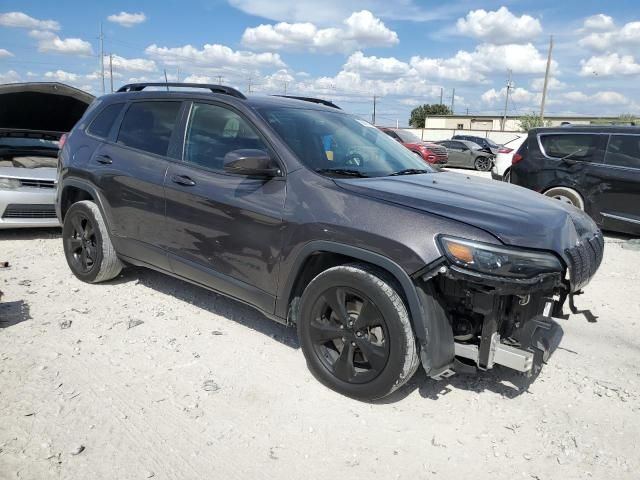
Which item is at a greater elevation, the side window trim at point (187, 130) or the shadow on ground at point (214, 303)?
the side window trim at point (187, 130)

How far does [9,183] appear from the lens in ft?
21.4

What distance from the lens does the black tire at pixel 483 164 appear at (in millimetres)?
23984

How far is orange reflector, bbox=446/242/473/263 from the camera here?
265cm

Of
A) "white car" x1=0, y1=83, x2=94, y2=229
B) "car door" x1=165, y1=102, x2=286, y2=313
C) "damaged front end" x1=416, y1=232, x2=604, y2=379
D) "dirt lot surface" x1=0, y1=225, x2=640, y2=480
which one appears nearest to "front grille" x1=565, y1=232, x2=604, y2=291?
"damaged front end" x1=416, y1=232, x2=604, y2=379

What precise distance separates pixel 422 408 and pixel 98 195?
3.34 m

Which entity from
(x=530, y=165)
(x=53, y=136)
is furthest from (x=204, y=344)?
(x=530, y=165)

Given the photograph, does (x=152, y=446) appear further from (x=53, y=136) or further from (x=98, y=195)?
(x=53, y=136)

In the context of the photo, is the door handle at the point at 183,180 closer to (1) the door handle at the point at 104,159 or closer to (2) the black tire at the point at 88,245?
(1) the door handle at the point at 104,159

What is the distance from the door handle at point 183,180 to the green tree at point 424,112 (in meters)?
82.8

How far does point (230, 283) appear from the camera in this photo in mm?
3686

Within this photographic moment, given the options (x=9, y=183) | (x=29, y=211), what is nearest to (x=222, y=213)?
(x=29, y=211)

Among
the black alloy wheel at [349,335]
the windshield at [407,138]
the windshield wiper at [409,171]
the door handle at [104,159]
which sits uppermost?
the windshield at [407,138]

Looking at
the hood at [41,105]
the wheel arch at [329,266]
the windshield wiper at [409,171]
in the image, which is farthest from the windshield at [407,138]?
the wheel arch at [329,266]

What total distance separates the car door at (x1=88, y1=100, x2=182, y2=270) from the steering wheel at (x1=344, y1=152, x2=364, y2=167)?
1416mm
